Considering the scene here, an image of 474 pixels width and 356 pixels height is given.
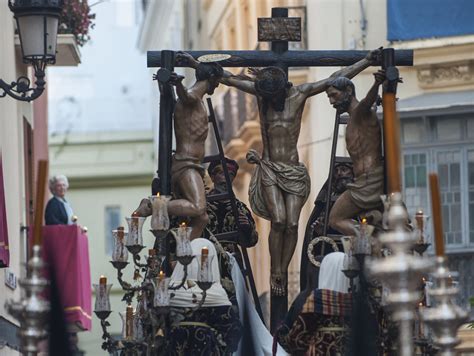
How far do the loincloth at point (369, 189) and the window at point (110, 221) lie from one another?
4010 centimetres

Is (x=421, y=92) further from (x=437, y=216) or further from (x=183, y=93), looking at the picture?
(x=437, y=216)

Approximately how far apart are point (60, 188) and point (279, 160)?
10.6 m

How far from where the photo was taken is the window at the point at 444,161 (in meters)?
33.5

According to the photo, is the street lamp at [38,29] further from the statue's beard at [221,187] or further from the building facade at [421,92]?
the building facade at [421,92]

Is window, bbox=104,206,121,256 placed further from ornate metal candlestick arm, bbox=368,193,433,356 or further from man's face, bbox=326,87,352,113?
ornate metal candlestick arm, bbox=368,193,433,356

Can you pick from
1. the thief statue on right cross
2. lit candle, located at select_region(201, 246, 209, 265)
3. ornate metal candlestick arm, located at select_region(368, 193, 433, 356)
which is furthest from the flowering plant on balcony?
ornate metal candlestick arm, located at select_region(368, 193, 433, 356)

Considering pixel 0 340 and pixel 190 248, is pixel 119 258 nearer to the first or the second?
pixel 190 248

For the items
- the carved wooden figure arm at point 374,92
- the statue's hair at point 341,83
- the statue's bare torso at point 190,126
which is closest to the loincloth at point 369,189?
the carved wooden figure arm at point 374,92

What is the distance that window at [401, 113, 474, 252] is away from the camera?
110 ft

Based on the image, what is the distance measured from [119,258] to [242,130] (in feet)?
64.2

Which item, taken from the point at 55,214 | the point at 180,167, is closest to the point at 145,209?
the point at 180,167

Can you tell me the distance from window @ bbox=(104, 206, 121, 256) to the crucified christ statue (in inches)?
1546

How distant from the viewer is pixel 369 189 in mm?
19547

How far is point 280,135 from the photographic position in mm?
20266
